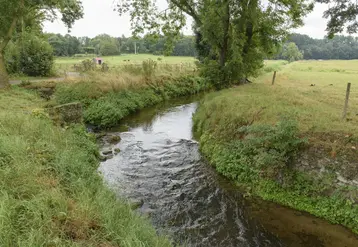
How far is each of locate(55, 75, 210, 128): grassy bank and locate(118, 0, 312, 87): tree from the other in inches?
157

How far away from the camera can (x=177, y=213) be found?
6371 mm

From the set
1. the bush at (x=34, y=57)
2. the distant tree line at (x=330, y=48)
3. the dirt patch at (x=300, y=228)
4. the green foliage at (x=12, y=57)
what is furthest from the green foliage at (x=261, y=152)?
the distant tree line at (x=330, y=48)

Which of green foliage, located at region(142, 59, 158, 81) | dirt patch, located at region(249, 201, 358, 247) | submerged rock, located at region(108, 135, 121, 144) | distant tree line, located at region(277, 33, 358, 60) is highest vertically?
distant tree line, located at region(277, 33, 358, 60)

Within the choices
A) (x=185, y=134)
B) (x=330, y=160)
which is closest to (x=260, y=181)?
(x=330, y=160)

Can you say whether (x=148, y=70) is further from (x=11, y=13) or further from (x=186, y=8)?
(x=11, y=13)

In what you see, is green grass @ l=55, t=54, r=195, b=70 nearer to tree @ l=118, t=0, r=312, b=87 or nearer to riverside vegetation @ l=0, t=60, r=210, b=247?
tree @ l=118, t=0, r=312, b=87

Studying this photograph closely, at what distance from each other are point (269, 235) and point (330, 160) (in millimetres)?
2553

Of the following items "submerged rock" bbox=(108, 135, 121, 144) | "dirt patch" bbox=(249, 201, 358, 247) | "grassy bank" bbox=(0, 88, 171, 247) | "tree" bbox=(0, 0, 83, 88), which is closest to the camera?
"grassy bank" bbox=(0, 88, 171, 247)

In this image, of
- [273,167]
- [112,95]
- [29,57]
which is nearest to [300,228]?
[273,167]

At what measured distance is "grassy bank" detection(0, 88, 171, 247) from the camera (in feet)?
10.8

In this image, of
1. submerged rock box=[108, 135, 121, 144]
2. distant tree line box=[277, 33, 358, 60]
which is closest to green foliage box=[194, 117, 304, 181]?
submerged rock box=[108, 135, 121, 144]

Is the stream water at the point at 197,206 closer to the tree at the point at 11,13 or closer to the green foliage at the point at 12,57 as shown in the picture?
the tree at the point at 11,13

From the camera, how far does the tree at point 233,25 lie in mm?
15898

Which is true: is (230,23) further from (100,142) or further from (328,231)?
(328,231)
